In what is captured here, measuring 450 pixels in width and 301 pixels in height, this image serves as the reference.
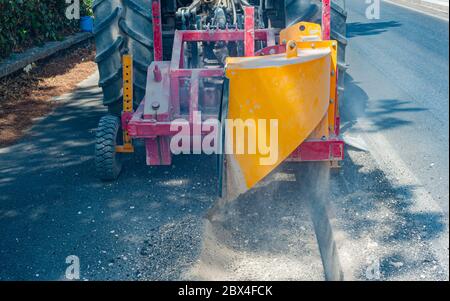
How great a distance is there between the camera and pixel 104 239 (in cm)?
472

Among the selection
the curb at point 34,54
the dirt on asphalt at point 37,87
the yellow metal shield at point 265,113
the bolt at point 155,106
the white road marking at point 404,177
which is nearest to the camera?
the white road marking at point 404,177

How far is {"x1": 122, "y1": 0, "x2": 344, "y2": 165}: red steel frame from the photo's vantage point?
5098mm

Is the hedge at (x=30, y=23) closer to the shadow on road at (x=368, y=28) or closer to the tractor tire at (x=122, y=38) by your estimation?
the tractor tire at (x=122, y=38)

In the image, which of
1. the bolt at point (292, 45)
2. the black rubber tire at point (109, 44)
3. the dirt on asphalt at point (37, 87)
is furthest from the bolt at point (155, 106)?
the dirt on asphalt at point (37, 87)

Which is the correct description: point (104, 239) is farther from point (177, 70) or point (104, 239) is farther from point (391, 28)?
point (391, 28)

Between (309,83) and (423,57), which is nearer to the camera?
(309,83)

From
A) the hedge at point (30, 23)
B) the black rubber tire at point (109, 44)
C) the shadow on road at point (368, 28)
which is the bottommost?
the shadow on road at point (368, 28)

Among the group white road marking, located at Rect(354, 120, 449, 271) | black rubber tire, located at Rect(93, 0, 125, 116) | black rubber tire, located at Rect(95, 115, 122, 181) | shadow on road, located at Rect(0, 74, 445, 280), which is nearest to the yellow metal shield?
shadow on road, located at Rect(0, 74, 445, 280)

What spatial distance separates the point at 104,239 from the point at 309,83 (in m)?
1.91

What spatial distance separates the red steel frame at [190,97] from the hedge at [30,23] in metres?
5.19

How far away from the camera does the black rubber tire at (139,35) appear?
6.20 metres

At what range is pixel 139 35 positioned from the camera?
6.20m

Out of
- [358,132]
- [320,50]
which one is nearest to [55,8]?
[358,132]

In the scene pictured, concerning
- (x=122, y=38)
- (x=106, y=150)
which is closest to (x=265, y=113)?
(x=106, y=150)
